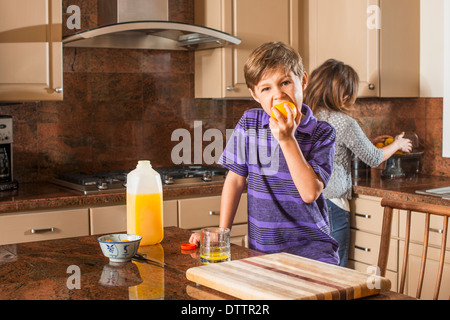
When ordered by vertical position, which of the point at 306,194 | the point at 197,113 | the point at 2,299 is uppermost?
the point at 197,113

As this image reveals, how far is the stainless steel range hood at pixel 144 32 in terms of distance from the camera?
297 centimetres

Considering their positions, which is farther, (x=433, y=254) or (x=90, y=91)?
(x=90, y=91)

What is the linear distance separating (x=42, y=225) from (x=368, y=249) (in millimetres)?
1596

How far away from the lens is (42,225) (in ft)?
8.75

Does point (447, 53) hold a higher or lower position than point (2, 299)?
higher

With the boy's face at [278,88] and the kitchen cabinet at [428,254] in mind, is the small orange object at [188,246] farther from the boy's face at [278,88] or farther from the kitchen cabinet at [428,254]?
the kitchen cabinet at [428,254]

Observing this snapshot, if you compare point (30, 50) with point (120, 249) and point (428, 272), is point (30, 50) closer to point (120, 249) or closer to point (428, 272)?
point (120, 249)

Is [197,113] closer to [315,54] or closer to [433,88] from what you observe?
[315,54]

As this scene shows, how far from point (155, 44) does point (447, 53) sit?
1.62 m

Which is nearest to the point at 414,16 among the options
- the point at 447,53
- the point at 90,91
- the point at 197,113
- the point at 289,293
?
the point at 447,53

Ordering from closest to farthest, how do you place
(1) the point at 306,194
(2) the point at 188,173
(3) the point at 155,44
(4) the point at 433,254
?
(1) the point at 306,194 → (4) the point at 433,254 → (2) the point at 188,173 → (3) the point at 155,44

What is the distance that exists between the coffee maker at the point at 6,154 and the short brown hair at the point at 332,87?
1.41 metres

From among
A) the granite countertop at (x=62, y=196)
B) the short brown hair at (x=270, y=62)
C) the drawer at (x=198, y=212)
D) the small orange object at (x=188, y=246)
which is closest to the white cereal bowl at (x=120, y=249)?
the small orange object at (x=188, y=246)

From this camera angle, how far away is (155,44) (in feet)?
11.3
